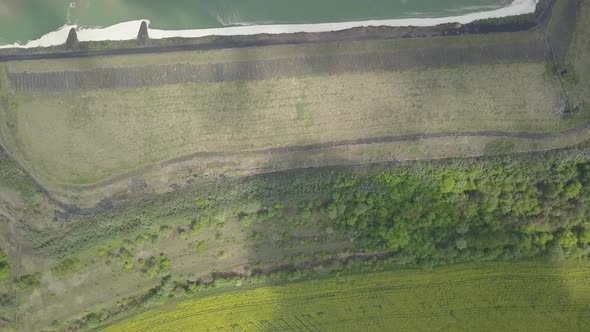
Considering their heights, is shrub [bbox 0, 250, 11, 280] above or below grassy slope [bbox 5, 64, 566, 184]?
below

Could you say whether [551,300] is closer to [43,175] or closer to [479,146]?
[479,146]

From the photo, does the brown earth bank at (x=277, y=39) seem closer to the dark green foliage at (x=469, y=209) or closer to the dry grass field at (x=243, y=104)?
the dry grass field at (x=243, y=104)

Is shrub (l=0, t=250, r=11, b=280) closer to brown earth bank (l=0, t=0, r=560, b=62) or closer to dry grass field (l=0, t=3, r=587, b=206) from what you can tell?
dry grass field (l=0, t=3, r=587, b=206)

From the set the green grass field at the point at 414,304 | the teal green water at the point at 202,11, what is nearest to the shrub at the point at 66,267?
the green grass field at the point at 414,304

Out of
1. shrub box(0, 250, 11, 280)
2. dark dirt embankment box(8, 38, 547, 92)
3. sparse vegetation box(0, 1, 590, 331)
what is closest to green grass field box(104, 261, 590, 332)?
sparse vegetation box(0, 1, 590, 331)

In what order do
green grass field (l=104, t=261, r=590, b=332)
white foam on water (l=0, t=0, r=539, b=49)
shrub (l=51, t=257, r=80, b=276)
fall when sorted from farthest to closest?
white foam on water (l=0, t=0, r=539, b=49)
green grass field (l=104, t=261, r=590, b=332)
shrub (l=51, t=257, r=80, b=276)

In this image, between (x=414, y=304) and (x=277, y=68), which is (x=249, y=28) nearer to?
(x=277, y=68)

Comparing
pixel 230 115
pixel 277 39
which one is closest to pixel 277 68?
pixel 277 39
